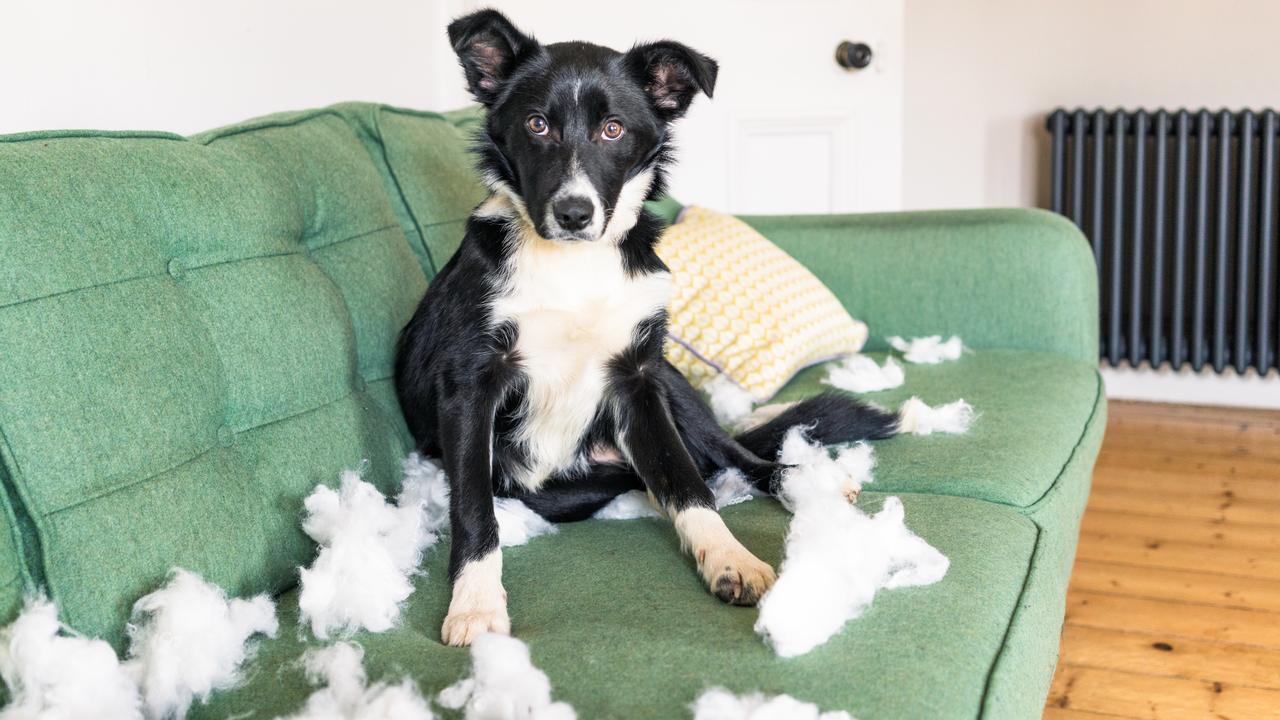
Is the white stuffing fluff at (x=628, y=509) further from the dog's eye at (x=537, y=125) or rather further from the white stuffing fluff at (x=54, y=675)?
the white stuffing fluff at (x=54, y=675)

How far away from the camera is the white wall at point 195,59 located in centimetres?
182

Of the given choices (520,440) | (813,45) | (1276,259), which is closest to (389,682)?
(520,440)

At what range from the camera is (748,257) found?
8.02 feet

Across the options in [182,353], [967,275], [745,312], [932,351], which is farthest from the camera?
[967,275]

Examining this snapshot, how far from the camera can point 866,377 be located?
222 centimetres

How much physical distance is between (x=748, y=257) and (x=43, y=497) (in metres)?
1.61

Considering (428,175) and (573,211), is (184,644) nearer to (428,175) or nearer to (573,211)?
(573,211)

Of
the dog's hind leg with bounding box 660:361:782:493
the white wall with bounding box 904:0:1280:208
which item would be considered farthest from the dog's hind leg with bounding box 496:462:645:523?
the white wall with bounding box 904:0:1280:208

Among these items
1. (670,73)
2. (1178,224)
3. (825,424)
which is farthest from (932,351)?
(1178,224)

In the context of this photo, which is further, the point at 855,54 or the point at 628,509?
the point at 855,54

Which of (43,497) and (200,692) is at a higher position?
(43,497)

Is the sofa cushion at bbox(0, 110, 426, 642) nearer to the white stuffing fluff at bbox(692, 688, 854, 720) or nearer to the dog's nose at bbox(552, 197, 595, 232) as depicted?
the dog's nose at bbox(552, 197, 595, 232)

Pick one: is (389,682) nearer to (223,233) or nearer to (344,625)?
(344,625)

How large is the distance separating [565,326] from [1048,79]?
3.40 meters
